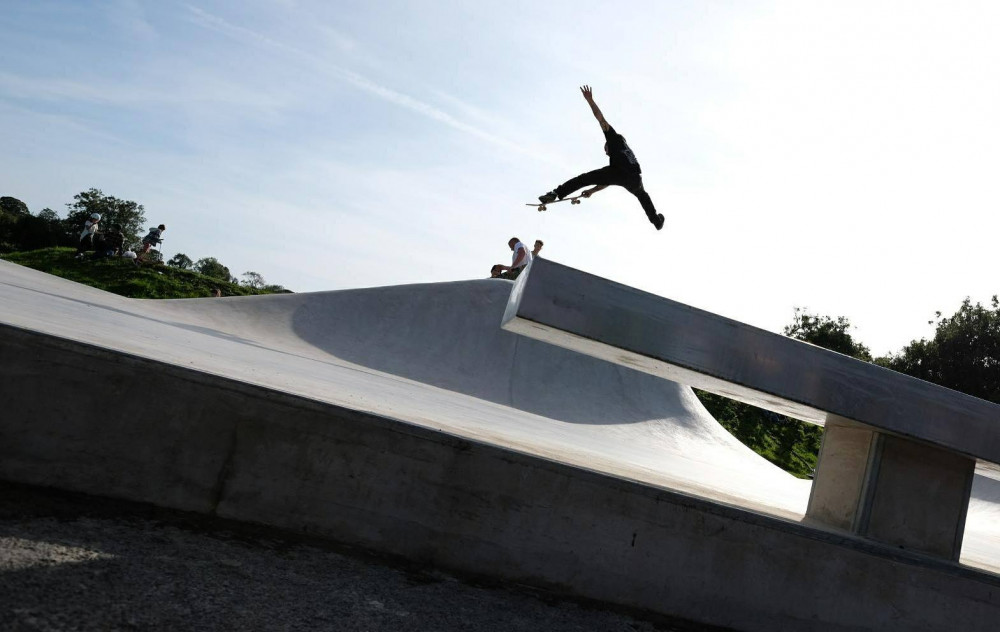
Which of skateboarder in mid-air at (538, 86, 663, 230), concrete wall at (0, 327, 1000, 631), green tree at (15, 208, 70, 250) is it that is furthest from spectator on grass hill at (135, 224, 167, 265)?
concrete wall at (0, 327, 1000, 631)

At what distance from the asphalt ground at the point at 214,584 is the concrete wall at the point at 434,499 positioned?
0.41 ft

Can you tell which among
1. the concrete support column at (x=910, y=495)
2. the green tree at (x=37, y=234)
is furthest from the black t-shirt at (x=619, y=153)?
the green tree at (x=37, y=234)

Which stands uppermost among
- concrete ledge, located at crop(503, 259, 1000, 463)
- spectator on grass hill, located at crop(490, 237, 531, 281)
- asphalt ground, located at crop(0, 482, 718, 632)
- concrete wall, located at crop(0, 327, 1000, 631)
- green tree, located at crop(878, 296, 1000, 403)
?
green tree, located at crop(878, 296, 1000, 403)

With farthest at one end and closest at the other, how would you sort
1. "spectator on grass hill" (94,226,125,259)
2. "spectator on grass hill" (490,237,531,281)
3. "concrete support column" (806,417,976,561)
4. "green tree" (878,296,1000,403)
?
1. "green tree" (878,296,1000,403)
2. "spectator on grass hill" (94,226,125,259)
3. "spectator on grass hill" (490,237,531,281)
4. "concrete support column" (806,417,976,561)

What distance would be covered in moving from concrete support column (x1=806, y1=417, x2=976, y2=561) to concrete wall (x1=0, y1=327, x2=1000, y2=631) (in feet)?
1.14

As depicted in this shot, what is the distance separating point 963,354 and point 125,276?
140 feet

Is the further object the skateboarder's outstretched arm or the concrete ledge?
the skateboarder's outstretched arm

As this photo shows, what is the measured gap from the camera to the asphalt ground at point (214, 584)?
8.17 feet

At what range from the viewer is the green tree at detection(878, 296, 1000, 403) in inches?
1603

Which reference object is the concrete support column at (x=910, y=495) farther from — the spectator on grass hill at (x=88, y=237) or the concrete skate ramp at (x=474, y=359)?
the spectator on grass hill at (x=88, y=237)

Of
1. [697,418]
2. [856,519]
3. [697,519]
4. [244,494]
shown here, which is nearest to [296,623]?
[244,494]

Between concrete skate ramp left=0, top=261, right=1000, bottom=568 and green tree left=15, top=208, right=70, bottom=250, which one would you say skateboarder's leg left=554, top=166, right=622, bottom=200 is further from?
green tree left=15, top=208, right=70, bottom=250

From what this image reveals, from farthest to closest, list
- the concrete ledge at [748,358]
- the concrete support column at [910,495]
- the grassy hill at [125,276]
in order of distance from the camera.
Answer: the grassy hill at [125,276], the concrete support column at [910,495], the concrete ledge at [748,358]

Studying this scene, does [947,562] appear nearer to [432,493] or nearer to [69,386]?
[432,493]
